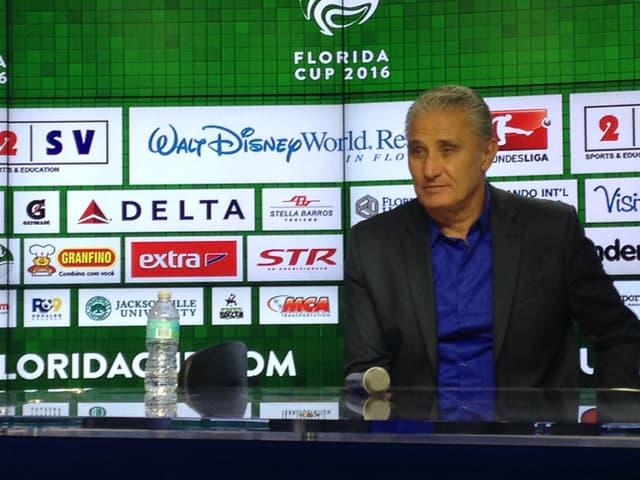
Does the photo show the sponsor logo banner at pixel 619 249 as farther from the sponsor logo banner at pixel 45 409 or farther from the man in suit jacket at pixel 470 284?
the sponsor logo banner at pixel 45 409

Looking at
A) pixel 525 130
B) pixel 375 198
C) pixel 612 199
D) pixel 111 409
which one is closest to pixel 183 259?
pixel 375 198

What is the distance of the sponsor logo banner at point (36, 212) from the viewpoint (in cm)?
477

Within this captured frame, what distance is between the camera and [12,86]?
4852 millimetres

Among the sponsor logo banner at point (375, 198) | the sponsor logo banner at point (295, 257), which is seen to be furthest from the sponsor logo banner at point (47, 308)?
the sponsor logo banner at point (375, 198)

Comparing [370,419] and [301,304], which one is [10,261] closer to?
[301,304]

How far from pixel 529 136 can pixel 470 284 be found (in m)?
2.71

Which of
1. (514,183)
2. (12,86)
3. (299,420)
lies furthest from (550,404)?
(12,86)

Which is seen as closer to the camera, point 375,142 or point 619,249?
point 619,249

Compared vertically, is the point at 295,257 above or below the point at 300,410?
above

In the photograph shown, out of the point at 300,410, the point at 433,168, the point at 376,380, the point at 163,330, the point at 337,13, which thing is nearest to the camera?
the point at 300,410

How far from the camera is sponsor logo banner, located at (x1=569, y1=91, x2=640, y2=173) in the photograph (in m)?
4.59

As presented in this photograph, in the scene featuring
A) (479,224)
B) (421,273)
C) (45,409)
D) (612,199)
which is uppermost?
(612,199)

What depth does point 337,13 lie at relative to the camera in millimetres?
4809

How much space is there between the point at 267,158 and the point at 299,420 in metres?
3.45
